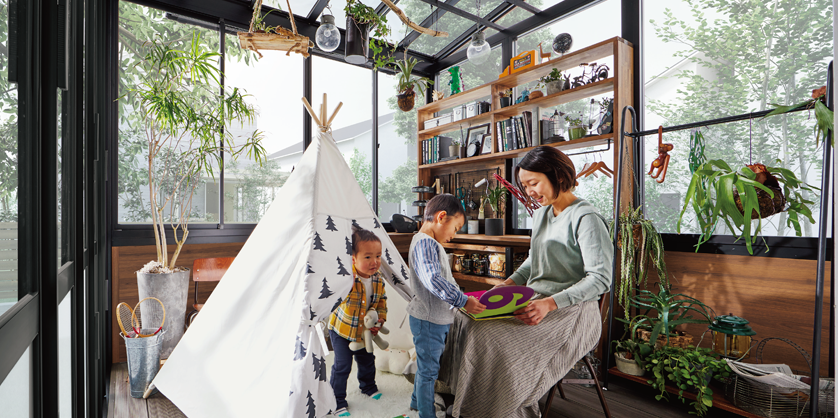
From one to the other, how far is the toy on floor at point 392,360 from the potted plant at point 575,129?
1744mm

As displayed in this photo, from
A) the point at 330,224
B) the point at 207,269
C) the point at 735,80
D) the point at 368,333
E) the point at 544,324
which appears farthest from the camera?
the point at 207,269

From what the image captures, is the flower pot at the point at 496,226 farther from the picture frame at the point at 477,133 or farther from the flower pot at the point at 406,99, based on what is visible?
the flower pot at the point at 406,99

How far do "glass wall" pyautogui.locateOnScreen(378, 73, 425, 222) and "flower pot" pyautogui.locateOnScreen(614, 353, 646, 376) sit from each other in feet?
7.47

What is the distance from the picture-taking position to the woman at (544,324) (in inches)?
69.3

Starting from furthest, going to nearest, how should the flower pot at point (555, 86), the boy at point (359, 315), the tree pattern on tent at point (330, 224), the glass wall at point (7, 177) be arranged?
the flower pot at point (555, 86)
the boy at point (359, 315)
the tree pattern on tent at point (330, 224)
the glass wall at point (7, 177)

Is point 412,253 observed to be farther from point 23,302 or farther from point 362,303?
point 23,302

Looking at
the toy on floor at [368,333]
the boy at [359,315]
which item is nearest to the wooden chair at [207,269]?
the boy at [359,315]

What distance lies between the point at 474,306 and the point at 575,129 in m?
1.58

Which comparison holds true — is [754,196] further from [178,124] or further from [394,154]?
[178,124]

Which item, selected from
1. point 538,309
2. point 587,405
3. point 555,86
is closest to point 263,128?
point 555,86

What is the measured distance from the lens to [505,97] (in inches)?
129

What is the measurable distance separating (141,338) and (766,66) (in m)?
3.58

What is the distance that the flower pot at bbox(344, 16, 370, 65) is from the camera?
266 cm

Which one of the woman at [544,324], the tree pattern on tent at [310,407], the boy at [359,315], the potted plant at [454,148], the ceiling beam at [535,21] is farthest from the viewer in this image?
the potted plant at [454,148]
